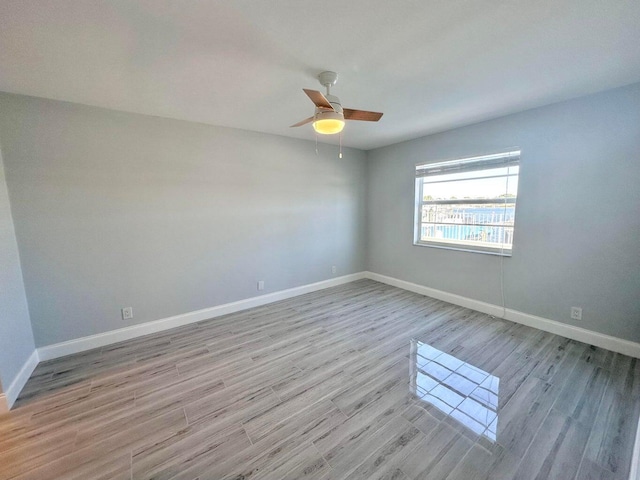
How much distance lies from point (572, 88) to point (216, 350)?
434cm

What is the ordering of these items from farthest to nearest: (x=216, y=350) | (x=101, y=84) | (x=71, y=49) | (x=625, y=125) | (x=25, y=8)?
(x=216, y=350) → (x=625, y=125) → (x=101, y=84) → (x=71, y=49) → (x=25, y=8)

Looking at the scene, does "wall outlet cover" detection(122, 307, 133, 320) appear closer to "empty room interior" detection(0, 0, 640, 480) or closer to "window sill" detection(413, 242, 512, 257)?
"empty room interior" detection(0, 0, 640, 480)

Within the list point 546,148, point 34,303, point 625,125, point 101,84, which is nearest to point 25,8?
point 101,84

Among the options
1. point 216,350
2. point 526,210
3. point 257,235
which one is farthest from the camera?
point 257,235

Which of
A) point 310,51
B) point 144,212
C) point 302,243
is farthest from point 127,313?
point 310,51

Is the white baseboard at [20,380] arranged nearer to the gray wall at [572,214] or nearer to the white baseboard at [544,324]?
the white baseboard at [544,324]

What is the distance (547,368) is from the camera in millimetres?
2281

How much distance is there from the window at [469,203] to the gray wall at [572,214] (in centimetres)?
12

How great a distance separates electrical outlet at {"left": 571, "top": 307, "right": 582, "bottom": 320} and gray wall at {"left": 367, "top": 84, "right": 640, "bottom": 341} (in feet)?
0.12

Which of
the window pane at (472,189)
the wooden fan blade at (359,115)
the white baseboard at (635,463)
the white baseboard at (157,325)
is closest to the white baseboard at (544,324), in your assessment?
the white baseboard at (635,463)

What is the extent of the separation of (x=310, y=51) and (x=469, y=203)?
116 inches

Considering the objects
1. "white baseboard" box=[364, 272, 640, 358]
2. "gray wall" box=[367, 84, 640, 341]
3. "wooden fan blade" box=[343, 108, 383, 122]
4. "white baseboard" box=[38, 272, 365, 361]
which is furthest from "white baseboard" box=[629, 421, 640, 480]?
"white baseboard" box=[38, 272, 365, 361]

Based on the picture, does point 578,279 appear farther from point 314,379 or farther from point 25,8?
point 25,8

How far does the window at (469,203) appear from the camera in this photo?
125 inches
